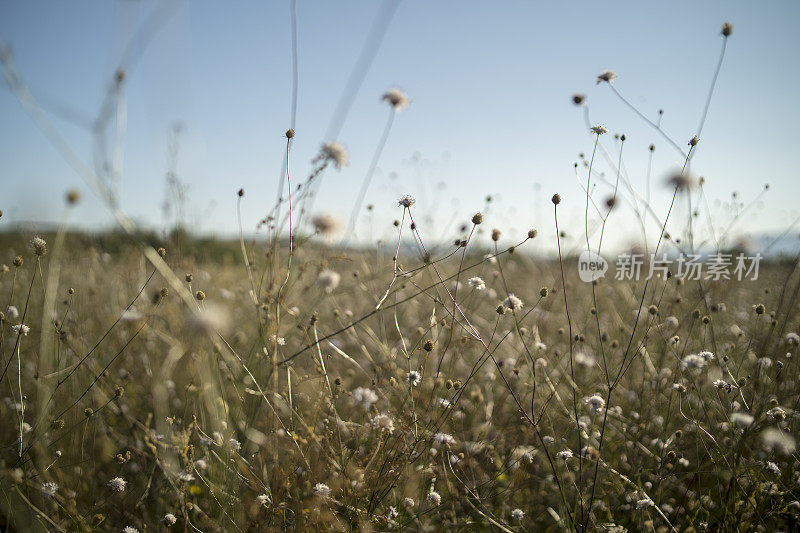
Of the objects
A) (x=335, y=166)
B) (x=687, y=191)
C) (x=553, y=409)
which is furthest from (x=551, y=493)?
(x=335, y=166)

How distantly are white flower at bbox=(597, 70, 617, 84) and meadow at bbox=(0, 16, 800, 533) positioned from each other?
14 centimetres

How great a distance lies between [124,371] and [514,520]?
2280mm

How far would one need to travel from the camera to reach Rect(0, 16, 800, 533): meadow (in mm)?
1451

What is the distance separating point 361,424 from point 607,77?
2146 mm

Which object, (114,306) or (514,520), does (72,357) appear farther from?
(514,520)

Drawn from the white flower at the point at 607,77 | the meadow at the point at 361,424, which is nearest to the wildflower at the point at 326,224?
the meadow at the point at 361,424

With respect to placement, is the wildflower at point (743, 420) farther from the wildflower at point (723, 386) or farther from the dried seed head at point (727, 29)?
the dried seed head at point (727, 29)

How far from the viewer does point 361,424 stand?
5.26 feet

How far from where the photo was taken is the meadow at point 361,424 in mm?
1451

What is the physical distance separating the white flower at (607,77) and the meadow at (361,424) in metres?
0.14

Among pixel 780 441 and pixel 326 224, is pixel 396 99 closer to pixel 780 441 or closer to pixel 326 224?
pixel 326 224

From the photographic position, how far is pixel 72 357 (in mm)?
2564

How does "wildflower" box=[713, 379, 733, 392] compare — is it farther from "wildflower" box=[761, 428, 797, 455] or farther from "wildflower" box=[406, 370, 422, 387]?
"wildflower" box=[406, 370, 422, 387]

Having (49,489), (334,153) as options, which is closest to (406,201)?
(334,153)
